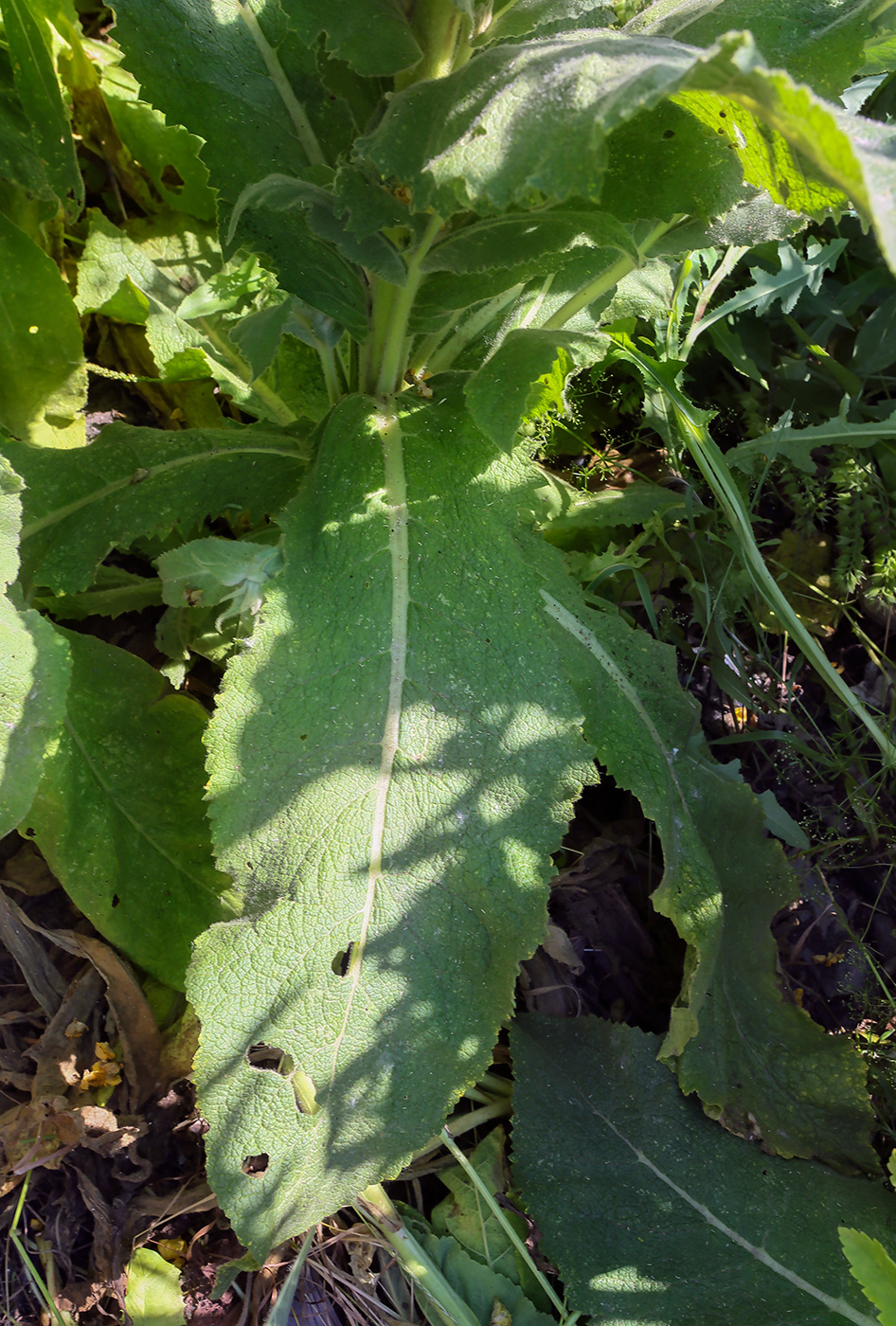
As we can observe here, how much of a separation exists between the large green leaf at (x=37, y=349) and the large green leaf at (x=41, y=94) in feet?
0.51

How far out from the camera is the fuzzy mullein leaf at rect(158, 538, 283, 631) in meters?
1.57

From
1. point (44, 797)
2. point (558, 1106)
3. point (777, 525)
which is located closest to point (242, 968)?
point (44, 797)

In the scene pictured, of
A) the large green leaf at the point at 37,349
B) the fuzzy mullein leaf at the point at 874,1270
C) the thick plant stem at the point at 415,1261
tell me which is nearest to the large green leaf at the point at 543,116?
the large green leaf at the point at 37,349

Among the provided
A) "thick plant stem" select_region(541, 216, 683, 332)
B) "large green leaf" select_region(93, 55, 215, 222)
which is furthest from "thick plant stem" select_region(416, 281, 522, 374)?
"large green leaf" select_region(93, 55, 215, 222)

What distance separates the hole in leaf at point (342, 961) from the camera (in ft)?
4.59

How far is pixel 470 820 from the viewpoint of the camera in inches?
57.4

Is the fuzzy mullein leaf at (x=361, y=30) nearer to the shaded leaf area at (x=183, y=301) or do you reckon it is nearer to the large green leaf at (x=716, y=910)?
the shaded leaf area at (x=183, y=301)

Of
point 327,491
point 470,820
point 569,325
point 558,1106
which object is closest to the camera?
point 470,820

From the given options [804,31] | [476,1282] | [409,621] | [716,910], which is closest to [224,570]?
[409,621]

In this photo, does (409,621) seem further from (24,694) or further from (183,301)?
(183,301)

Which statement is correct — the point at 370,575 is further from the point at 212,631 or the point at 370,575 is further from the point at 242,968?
the point at 242,968

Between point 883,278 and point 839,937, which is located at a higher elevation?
point 883,278

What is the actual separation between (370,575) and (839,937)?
150 centimetres

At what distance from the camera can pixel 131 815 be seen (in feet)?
5.88
